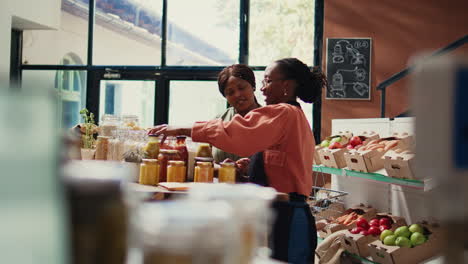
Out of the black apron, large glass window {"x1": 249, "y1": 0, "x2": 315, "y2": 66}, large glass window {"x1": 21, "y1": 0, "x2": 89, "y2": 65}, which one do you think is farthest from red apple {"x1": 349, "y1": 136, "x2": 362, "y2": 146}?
large glass window {"x1": 21, "y1": 0, "x2": 89, "y2": 65}

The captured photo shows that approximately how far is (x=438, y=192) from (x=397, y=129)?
369cm

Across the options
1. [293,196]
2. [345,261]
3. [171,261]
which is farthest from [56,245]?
[345,261]

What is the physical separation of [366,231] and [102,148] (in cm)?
198

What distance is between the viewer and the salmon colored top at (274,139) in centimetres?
246

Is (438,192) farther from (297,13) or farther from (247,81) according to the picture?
(297,13)

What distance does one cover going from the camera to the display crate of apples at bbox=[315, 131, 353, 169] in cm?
404

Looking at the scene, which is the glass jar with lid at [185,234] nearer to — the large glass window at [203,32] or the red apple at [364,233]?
the red apple at [364,233]

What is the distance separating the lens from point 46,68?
7.83 metres

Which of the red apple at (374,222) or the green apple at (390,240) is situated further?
the red apple at (374,222)

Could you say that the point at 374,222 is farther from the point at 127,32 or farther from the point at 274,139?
the point at 127,32

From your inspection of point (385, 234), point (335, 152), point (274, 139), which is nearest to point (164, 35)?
point (335, 152)

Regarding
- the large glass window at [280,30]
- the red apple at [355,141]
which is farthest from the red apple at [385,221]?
the large glass window at [280,30]

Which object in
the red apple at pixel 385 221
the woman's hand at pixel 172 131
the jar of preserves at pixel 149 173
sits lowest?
the red apple at pixel 385 221

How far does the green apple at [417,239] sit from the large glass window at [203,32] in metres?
4.47
